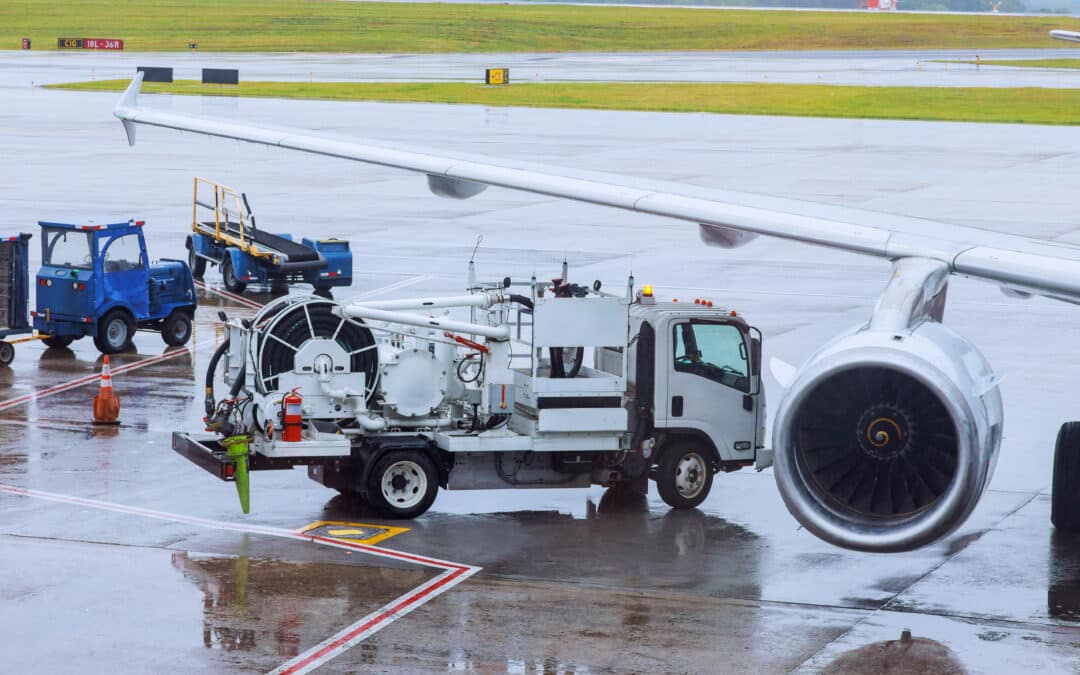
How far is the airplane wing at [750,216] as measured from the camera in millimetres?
10031

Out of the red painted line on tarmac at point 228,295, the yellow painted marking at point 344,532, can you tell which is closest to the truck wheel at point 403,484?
the yellow painted marking at point 344,532

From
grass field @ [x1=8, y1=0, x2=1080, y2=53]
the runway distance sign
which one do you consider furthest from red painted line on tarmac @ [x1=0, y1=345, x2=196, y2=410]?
grass field @ [x1=8, y1=0, x2=1080, y2=53]

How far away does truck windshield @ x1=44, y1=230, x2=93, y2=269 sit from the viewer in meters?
26.7

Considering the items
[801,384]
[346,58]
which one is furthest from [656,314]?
[346,58]

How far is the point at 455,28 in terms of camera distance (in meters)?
149

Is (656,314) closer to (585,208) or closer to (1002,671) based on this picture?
(1002,671)

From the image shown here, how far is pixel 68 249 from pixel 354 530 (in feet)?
40.4

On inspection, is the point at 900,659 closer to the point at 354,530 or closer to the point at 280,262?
the point at 354,530

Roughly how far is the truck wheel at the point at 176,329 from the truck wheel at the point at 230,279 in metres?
4.89

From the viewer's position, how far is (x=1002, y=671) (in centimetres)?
1268

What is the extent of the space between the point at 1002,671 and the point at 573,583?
400cm

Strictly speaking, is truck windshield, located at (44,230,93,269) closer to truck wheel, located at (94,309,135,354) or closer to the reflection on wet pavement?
truck wheel, located at (94,309,135,354)

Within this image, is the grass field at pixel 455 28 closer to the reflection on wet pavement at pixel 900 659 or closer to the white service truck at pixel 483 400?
the white service truck at pixel 483 400

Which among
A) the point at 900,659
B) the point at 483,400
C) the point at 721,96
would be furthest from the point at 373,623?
the point at 721,96
